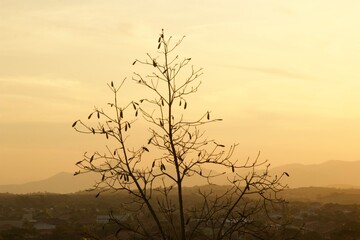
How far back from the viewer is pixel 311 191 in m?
143

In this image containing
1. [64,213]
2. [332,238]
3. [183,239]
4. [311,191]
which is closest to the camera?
[183,239]

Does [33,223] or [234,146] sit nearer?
[234,146]

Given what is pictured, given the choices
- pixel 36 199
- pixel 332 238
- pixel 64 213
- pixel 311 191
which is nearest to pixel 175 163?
pixel 332 238

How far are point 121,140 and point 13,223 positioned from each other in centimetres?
5642

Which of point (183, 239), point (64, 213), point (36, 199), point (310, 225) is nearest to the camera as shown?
point (183, 239)

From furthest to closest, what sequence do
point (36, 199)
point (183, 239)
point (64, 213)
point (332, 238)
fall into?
point (36, 199)
point (64, 213)
point (332, 238)
point (183, 239)

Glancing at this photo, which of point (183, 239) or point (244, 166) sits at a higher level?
point (244, 166)

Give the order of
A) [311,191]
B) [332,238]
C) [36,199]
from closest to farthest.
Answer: [332,238] < [36,199] < [311,191]

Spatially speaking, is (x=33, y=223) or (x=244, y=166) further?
(x=33, y=223)

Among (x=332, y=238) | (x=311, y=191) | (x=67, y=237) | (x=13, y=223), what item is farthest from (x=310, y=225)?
(x=311, y=191)

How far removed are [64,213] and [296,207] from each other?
28.8 m

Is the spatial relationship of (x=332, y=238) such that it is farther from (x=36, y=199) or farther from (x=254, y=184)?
(x=36, y=199)

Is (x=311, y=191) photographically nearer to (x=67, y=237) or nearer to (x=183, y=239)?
(x=67, y=237)

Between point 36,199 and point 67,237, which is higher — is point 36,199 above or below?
above
